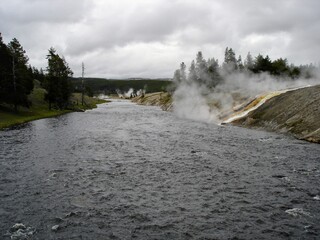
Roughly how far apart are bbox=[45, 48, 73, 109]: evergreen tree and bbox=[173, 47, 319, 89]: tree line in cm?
5017

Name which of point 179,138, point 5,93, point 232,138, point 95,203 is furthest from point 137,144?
point 5,93

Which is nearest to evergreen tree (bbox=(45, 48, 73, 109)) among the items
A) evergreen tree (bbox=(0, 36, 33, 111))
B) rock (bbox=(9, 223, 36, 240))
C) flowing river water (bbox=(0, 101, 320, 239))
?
evergreen tree (bbox=(0, 36, 33, 111))

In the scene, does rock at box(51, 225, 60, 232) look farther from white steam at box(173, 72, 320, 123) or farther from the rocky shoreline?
white steam at box(173, 72, 320, 123)

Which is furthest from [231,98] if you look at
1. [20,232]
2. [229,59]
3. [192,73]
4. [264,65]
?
[192,73]

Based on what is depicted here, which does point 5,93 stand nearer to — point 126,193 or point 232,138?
point 232,138

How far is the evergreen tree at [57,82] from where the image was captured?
79312 mm

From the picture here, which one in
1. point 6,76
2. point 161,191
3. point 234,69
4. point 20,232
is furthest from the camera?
point 234,69

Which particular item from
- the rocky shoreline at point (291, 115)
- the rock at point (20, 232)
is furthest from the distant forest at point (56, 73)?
the rock at point (20, 232)

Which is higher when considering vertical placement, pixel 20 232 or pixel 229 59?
pixel 229 59

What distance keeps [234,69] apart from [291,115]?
300 ft

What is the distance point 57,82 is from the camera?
82.0 meters

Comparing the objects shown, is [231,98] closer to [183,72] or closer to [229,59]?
[229,59]

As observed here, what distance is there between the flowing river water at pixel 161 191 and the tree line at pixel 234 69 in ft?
208

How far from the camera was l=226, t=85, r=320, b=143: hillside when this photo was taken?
1435 inches
